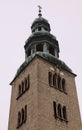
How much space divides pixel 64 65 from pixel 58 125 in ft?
28.3

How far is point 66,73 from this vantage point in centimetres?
3153

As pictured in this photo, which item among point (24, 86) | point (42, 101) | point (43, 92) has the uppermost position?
point (24, 86)

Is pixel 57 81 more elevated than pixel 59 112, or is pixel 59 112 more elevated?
pixel 57 81

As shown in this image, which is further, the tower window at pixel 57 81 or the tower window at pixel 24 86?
the tower window at pixel 24 86

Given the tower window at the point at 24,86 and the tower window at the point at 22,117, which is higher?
the tower window at the point at 24,86

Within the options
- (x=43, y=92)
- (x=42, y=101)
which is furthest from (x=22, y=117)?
(x=43, y=92)

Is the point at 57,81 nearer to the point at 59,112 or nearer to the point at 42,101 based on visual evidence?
the point at 59,112

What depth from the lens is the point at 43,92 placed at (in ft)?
87.5

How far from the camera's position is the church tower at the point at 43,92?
995 inches

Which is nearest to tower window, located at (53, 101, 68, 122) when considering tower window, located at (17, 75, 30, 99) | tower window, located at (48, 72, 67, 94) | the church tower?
the church tower

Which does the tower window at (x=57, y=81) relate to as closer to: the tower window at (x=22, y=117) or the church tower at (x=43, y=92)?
the church tower at (x=43, y=92)

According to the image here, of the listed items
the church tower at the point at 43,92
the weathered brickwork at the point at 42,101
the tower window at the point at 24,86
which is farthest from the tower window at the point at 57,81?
the tower window at the point at 24,86

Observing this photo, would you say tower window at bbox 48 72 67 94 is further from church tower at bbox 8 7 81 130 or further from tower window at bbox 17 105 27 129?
tower window at bbox 17 105 27 129

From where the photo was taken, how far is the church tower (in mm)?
25266
